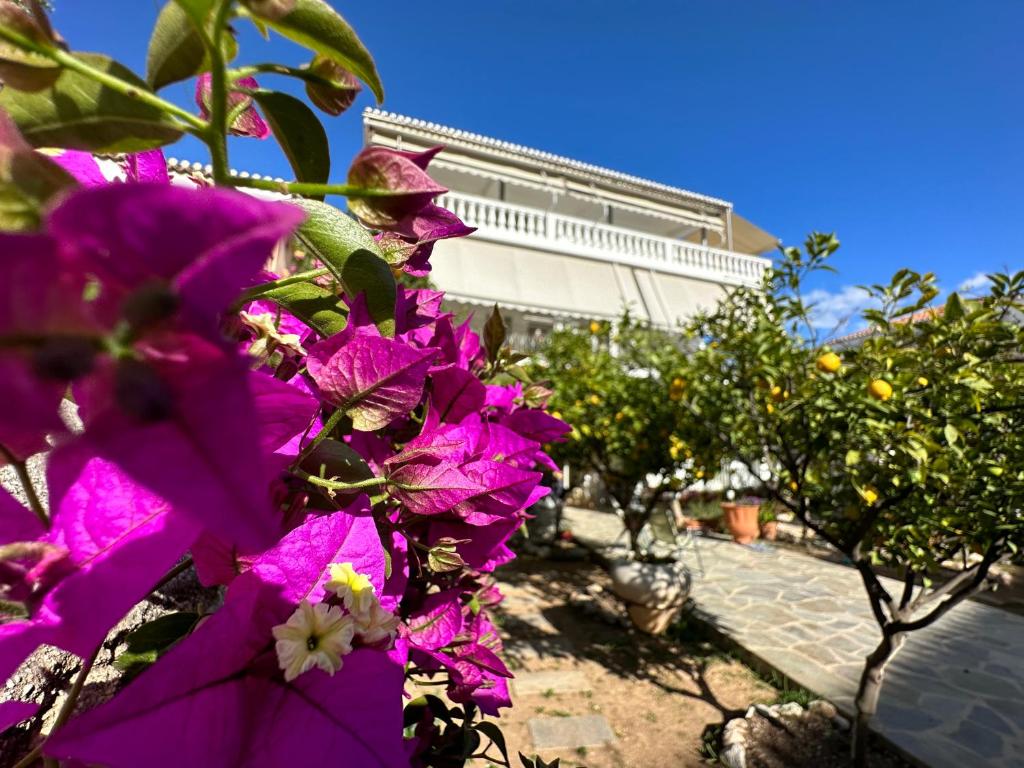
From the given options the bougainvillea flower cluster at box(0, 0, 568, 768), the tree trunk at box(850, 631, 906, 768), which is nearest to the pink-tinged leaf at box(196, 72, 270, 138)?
the bougainvillea flower cluster at box(0, 0, 568, 768)

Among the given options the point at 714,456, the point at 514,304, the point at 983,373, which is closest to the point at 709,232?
the point at 514,304

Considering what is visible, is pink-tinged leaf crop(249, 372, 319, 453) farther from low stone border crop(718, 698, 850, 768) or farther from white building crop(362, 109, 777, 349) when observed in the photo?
white building crop(362, 109, 777, 349)

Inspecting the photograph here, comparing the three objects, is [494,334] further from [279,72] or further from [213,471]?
[213,471]

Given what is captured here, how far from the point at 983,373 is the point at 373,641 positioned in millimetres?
2150

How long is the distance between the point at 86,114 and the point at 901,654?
174 inches

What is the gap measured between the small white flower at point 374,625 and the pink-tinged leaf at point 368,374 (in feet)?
0.35

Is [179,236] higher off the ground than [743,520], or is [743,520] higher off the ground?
[179,236]

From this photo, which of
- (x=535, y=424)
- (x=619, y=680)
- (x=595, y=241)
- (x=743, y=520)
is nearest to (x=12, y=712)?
(x=535, y=424)

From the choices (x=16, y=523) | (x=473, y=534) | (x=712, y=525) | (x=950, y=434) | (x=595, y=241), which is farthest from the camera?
(x=595, y=241)

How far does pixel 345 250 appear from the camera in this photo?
274 mm

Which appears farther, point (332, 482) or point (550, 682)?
point (550, 682)

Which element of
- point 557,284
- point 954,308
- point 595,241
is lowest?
point 954,308

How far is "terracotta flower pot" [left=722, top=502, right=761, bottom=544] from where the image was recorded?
6621 mm

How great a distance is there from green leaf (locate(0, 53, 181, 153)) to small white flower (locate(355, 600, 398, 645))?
0.23 meters
